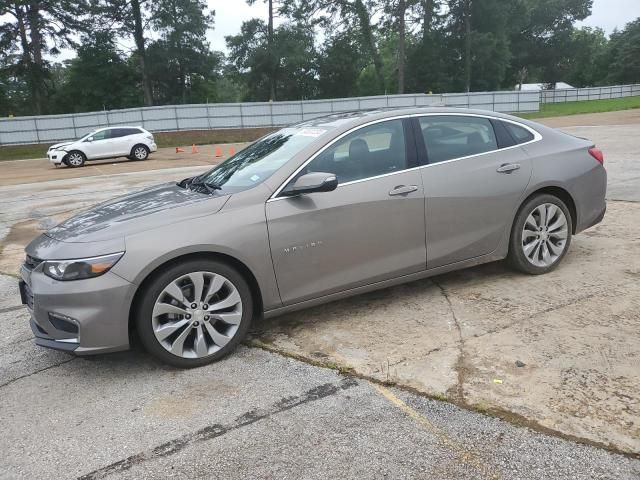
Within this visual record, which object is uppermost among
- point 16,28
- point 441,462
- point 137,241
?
point 16,28

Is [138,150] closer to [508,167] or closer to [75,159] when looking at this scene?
[75,159]

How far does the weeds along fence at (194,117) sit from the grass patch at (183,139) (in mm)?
650

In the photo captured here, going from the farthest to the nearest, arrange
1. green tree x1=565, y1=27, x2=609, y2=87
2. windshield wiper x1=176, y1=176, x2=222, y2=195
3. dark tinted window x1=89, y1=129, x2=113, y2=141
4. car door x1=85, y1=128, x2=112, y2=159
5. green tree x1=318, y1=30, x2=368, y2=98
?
1. green tree x1=565, y1=27, x2=609, y2=87
2. green tree x1=318, y1=30, x2=368, y2=98
3. dark tinted window x1=89, y1=129, x2=113, y2=141
4. car door x1=85, y1=128, x2=112, y2=159
5. windshield wiper x1=176, y1=176, x2=222, y2=195

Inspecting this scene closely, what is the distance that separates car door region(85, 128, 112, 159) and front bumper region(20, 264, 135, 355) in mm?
20783

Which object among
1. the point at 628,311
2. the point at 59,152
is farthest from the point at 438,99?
the point at 628,311

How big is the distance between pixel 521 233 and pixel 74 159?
21.0m

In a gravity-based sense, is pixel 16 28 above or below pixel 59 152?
above

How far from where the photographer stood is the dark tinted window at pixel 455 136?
170 inches

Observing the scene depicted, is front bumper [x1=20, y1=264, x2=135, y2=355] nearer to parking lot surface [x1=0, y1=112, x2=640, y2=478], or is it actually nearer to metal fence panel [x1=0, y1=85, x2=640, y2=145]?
parking lot surface [x1=0, y1=112, x2=640, y2=478]

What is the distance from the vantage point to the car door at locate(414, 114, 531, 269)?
4.22m

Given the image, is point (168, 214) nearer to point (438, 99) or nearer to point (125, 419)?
point (125, 419)

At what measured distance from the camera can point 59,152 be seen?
21578 millimetres

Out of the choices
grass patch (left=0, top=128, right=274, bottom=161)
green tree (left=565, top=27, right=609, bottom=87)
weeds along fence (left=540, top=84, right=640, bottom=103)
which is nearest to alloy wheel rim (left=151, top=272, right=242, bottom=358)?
grass patch (left=0, top=128, right=274, bottom=161)

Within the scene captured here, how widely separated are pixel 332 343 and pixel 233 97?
9804 cm
